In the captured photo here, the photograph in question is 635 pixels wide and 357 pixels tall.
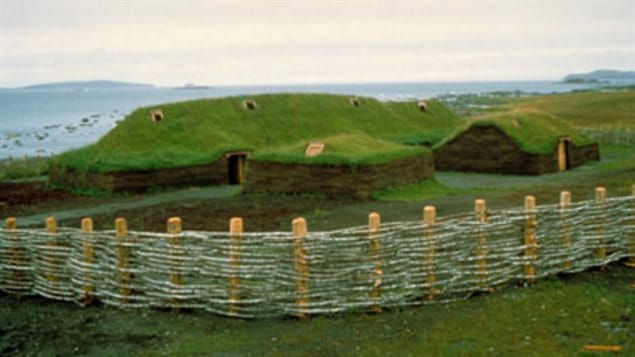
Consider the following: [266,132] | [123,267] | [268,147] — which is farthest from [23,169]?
[123,267]

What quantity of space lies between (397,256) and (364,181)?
50.4 ft

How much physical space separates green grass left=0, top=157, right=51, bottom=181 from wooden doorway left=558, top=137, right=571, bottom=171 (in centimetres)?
2366

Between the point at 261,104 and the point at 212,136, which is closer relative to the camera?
the point at 212,136

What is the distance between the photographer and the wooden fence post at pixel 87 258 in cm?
1123

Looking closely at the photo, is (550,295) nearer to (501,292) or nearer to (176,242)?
(501,292)

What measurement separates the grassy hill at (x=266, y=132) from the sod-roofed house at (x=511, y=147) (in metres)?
3.33

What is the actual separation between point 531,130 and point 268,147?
12.4m

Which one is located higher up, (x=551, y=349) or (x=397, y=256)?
(x=397, y=256)

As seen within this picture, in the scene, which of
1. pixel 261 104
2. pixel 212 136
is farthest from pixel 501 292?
pixel 261 104

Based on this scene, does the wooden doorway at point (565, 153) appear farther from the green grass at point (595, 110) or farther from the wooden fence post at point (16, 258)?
the wooden fence post at point (16, 258)

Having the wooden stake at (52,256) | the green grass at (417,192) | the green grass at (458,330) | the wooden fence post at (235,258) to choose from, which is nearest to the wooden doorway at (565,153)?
the green grass at (417,192)

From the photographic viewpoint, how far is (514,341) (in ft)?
29.1

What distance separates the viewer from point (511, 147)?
1348 inches

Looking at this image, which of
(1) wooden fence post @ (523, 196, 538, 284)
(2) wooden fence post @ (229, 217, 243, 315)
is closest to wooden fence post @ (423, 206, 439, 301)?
(1) wooden fence post @ (523, 196, 538, 284)
